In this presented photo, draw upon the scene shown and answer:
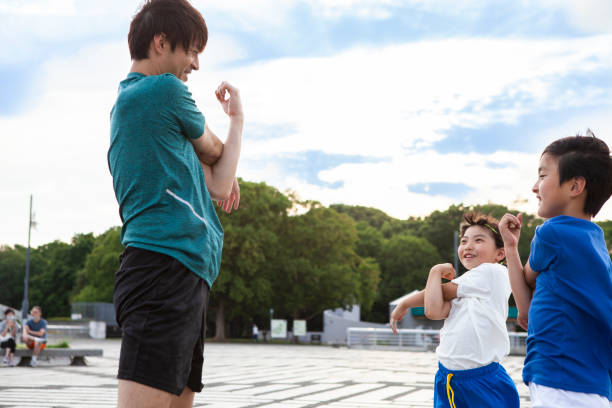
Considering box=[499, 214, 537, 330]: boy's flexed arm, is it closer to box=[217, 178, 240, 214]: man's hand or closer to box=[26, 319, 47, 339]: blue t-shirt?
box=[217, 178, 240, 214]: man's hand

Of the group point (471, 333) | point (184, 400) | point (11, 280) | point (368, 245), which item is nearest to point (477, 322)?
point (471, 333)

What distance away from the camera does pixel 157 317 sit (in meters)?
1.85

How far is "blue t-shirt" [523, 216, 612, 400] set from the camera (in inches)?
87.7

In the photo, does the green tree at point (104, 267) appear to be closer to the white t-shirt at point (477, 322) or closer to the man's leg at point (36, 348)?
the man's leg at point (36, 348)

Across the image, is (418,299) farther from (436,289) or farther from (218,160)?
(218,160)

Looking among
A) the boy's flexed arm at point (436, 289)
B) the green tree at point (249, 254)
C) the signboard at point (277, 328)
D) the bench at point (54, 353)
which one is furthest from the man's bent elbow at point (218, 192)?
the signboard at point (277, 328)

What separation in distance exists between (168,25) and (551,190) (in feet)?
4.89

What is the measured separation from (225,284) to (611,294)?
3913 centimetres

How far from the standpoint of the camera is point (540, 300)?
234cm

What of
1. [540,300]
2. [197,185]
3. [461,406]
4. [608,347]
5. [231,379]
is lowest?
[231,379]

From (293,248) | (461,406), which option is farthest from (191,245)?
(293,248)

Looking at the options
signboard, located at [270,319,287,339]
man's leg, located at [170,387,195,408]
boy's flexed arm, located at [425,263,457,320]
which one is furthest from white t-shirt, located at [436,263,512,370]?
signboard, located at [270,319,287,339]

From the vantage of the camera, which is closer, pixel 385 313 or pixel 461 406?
pixel 461 406

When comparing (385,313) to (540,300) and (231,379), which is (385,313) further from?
(540,300)
